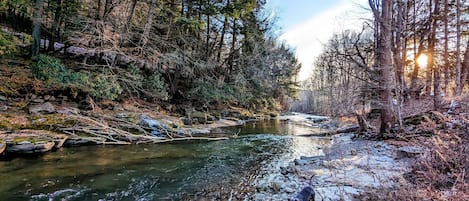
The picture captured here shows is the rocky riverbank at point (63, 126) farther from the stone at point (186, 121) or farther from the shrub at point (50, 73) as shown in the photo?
the stone at point (186, 121)

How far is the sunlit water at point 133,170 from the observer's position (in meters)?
4.52

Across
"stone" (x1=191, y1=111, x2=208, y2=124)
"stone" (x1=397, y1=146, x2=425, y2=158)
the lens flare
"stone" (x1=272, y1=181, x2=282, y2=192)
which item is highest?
the lens flare

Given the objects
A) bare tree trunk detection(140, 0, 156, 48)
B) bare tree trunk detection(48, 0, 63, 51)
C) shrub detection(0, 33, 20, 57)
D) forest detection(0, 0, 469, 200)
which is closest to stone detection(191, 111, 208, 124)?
forest detection(0, 0, 469, 200)

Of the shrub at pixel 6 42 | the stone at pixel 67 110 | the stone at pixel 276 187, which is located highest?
the shrub at pixel 6 42

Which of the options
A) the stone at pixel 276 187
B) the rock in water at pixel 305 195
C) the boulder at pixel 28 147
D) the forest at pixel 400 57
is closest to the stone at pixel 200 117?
the forest at pixel 400 57

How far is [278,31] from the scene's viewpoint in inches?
937

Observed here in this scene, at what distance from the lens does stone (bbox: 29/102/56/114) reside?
8105mm

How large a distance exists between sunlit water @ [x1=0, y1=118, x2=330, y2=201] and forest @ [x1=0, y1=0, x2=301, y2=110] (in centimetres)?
379

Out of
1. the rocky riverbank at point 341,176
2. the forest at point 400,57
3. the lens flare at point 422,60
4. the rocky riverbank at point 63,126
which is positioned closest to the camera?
the rocky riverbank at point 341,176

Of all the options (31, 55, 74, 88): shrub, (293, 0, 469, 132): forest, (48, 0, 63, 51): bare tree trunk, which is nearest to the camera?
(293, 0, 469, 132): forest

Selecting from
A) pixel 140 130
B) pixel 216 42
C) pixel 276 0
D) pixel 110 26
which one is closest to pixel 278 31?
pixel 276 0

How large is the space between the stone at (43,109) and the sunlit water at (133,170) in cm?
193

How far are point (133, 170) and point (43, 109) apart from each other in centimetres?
493

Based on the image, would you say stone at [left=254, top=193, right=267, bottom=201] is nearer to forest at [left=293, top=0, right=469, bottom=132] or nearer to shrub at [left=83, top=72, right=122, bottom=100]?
forest at [left=293, top=0, right=469, bottom=132]
